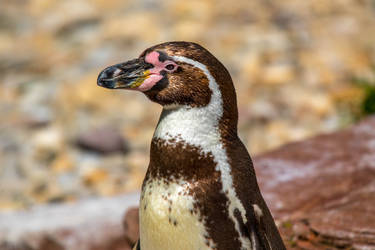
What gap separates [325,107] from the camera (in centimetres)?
766

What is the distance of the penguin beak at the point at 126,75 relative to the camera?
98.3 inches

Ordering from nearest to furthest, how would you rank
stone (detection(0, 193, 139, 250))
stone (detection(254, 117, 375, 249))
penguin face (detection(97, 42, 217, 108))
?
penguin face (detection(97, 42, 217, 108)) < stone (detection(254, 117, 375, 249)) < stone (detection(0, 193, 139, 250))

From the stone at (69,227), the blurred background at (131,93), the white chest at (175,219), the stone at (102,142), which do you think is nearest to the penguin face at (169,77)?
the white chest at (175,219)

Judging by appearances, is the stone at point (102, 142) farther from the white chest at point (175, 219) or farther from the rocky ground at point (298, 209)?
the white chest at point (175, 219)

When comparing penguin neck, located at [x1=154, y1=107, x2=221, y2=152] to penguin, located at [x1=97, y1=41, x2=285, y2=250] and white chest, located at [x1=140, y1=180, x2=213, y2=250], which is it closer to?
penguin, located at [x1=97, y1=41, x2=285, y2=250]

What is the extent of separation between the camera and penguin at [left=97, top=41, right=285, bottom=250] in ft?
8.04

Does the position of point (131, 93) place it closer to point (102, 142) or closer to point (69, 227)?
point (102, 142)

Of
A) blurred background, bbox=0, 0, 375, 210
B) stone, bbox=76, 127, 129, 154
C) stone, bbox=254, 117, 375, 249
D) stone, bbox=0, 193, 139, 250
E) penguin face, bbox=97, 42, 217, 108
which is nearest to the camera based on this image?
penguin face, bbox=97, 42, 217, 108

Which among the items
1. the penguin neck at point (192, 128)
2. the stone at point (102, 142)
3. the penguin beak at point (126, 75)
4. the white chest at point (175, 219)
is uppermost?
the stone at point (102, 142)

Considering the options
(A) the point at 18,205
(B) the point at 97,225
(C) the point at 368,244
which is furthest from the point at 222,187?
(A) the point at 18,205

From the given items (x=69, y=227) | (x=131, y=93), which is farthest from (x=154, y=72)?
(x=131, y=93)

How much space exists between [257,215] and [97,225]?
2262 millimetres

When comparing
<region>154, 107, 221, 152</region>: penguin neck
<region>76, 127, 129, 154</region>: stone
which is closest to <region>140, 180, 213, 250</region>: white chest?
<region>154, 107, 221, 152</region>: penguin neck

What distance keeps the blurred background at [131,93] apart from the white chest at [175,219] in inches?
159
